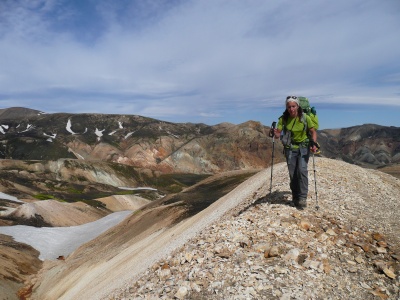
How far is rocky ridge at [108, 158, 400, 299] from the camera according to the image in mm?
8500

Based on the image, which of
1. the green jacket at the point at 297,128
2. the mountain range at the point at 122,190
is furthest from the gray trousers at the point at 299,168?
the mountain range at the point at 122,190

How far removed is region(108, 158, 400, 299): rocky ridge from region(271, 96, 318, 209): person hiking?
2.66 feet

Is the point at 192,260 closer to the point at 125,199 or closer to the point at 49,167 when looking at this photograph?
the point at 125,199

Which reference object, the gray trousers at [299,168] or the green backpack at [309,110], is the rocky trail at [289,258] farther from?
the green backpack at [309,110]

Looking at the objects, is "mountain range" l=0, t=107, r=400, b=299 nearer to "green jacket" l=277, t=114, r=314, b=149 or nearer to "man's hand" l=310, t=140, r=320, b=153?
"green jacket" l=277, t=114, r=314, b=149

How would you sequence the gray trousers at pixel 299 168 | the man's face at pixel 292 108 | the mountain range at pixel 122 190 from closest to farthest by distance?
1. the man's face at pixel 292 108
2. the gray trousers at pixel 299 168
3. the mountain range at pixel 122 190

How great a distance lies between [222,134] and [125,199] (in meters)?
104

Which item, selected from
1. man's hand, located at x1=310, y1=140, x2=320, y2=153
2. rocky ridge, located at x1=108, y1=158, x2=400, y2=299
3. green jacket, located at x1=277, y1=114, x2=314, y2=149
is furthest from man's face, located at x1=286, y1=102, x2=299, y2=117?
rocky ridge, located at x1=108, y1=158, x2=400, y2=299

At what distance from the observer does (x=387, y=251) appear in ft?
32.9

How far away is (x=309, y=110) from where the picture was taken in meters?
12.0

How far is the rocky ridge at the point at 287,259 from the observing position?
8.50 m

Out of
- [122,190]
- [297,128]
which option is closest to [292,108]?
[297,128]

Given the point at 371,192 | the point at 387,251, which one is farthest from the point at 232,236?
the point at 371,192

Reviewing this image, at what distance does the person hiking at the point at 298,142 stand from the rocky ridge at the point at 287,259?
0.81 meters
